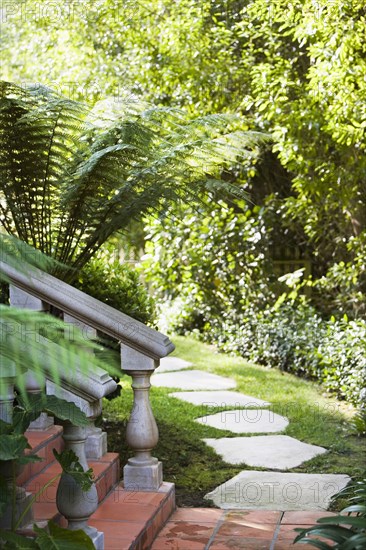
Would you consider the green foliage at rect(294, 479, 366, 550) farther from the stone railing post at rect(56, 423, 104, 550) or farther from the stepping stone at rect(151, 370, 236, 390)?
the stepping stone at rect(151, 370, 236, 390)

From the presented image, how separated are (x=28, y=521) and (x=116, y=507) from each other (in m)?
0.77

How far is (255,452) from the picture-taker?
5.36 meters

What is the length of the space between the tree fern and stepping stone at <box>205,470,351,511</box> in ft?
5.31

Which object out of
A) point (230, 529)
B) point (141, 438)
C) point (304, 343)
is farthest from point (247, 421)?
point (230, 529)

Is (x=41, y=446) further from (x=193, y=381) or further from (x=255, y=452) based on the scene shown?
(x=193, y=381)

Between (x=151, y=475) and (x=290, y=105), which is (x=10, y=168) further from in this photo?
(x=290, y=105)

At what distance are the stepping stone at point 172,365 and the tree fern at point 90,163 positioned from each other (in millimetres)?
3595

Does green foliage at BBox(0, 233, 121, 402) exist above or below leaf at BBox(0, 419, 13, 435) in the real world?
above

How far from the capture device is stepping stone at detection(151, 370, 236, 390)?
751 cm

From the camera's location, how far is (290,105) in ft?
26.0

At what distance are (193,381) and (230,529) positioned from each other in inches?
152

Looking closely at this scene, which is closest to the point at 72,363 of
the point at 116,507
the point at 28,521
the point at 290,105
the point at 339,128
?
the point at 28,521

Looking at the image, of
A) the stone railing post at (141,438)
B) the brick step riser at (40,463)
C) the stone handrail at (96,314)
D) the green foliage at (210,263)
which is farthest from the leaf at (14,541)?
the green foliage at (210,263)

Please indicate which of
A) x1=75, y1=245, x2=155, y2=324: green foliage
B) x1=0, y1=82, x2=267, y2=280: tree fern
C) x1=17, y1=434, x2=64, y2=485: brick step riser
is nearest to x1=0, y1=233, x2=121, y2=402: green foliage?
x1=17, y1=434, x2=64, y2=485: brick step riser
